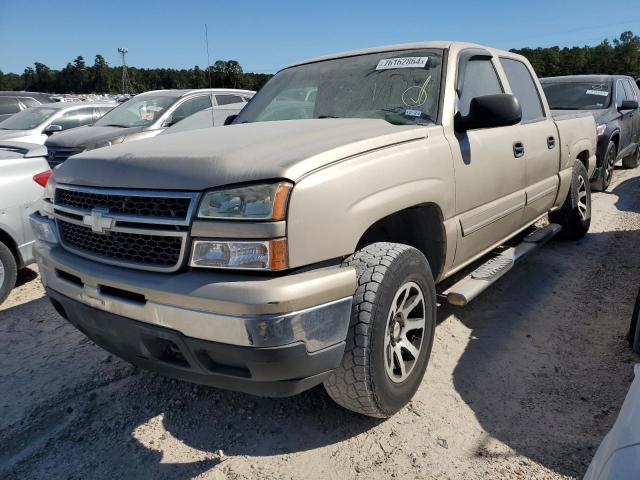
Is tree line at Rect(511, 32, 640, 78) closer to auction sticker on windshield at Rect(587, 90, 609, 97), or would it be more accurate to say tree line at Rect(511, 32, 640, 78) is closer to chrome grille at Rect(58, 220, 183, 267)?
auction sticker on windshield at Rect(587, 90, 609, 97)

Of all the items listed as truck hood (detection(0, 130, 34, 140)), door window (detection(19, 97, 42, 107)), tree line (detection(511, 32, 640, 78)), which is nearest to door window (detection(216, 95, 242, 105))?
truck hood (detection(0, 130, 34, 140))

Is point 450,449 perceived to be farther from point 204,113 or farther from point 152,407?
point 204,113

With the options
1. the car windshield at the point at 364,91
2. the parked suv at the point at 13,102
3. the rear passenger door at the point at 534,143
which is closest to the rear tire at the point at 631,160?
the rear passenger door at the point at 534,143

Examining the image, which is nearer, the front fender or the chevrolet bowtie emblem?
the front fender

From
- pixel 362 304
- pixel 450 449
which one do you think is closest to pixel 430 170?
pixel 362 304

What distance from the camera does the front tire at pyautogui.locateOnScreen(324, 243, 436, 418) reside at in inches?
84.1

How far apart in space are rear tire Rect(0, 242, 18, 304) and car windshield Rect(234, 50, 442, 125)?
7.75 feet

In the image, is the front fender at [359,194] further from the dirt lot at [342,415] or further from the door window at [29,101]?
the door window at [29,101]

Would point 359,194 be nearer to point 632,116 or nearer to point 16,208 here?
point 16,208

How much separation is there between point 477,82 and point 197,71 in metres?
17.9

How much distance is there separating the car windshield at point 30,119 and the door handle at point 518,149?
9.49 meters

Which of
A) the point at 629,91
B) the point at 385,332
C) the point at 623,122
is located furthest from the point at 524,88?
the point at 629,91

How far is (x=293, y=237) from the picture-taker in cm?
188

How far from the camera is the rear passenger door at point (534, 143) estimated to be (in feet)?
12.4
